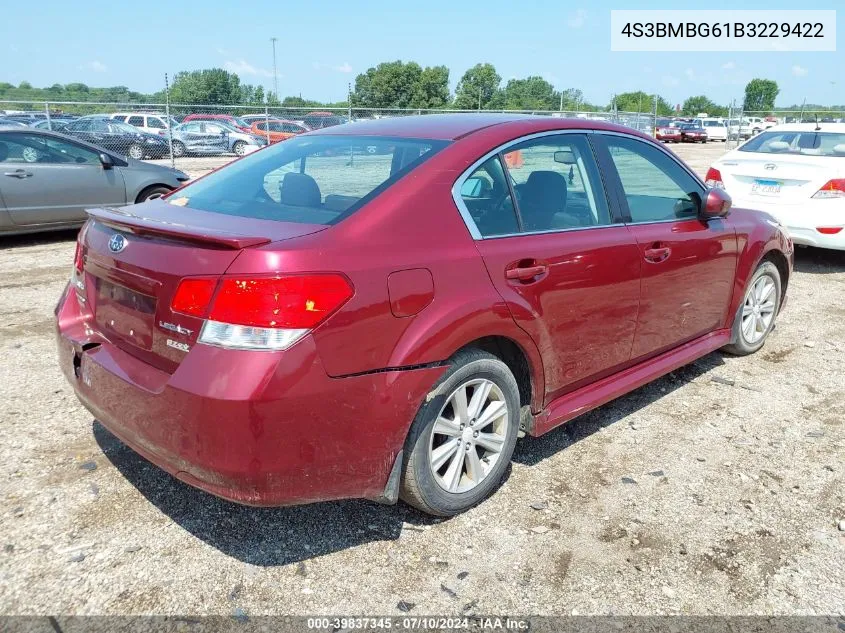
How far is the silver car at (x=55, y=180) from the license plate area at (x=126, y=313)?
5.71 m

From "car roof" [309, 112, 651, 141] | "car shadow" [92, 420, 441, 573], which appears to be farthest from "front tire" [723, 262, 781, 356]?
"car shadow" [92, 420, 441, 573]

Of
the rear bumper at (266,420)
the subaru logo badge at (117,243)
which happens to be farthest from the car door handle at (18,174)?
the rear bumper at (266,420)

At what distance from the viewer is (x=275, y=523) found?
9.45 feet

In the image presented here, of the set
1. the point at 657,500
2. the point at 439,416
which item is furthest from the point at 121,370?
the point at 657,500

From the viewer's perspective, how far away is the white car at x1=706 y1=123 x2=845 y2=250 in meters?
7.16

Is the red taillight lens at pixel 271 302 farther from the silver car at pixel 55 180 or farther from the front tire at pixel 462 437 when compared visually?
the silver car at pixel 55 180

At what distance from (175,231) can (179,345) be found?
1.32 ft

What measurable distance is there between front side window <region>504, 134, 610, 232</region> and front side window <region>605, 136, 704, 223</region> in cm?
24

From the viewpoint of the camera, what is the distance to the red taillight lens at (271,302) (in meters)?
2.21

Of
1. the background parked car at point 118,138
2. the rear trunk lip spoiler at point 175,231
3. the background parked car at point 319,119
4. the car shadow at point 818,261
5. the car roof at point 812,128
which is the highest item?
the background parked car at point 319,119

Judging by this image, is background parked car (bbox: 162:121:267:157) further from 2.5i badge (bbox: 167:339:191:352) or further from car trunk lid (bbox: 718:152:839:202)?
2.5i badge (bbox: 167:339:191:352)

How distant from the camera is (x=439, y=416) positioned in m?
2.72

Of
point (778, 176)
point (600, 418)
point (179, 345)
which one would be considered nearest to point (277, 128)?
point (778, 176)

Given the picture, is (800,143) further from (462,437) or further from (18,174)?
(18,174)
